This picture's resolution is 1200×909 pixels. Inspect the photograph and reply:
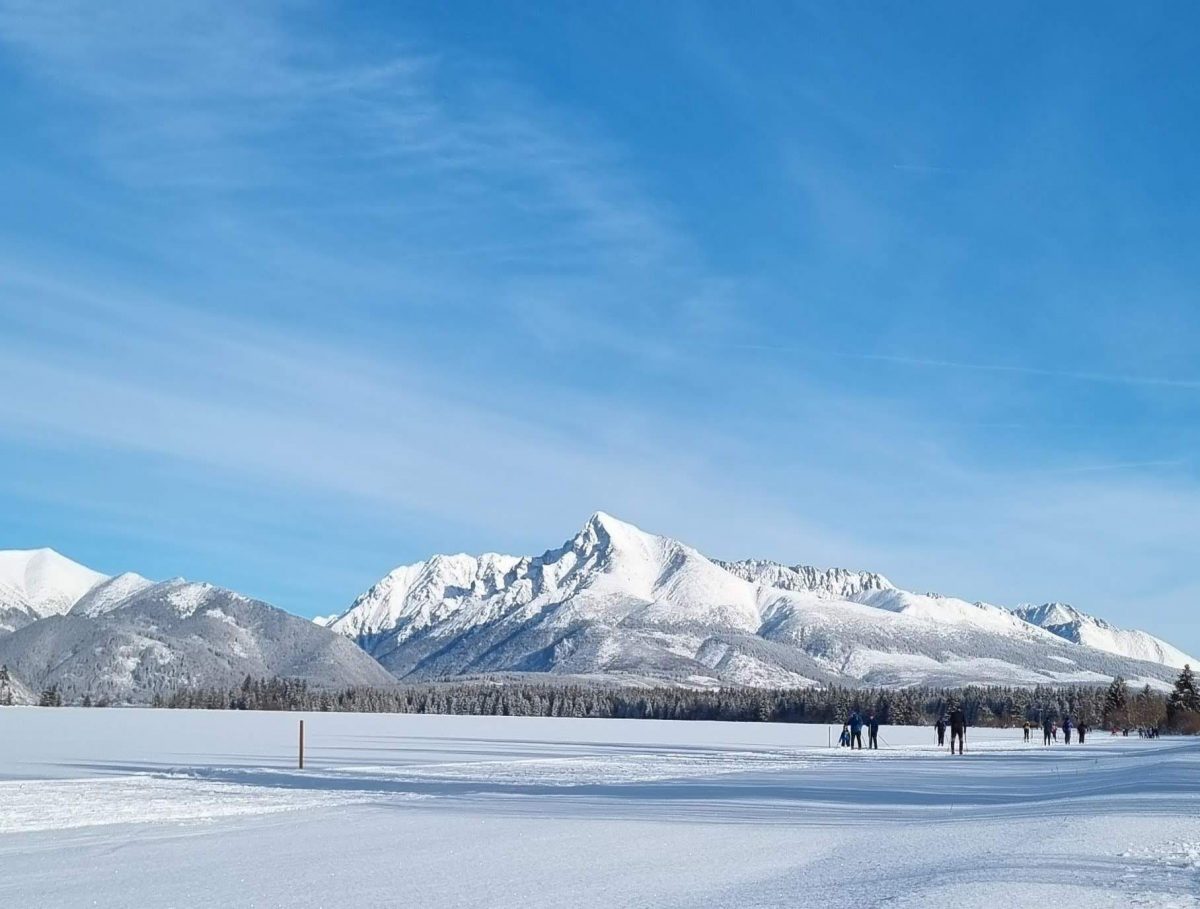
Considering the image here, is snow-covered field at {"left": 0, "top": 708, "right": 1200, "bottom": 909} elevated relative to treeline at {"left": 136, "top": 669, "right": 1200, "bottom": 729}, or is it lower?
elevated

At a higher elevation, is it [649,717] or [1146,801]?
[1146,801]

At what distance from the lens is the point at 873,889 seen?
8188mm

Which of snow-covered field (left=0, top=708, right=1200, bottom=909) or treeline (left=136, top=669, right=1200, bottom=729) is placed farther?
treeline (left=136, top=669, right=1200, bottom=729)

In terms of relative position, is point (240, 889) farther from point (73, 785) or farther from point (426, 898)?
point (73, 785)

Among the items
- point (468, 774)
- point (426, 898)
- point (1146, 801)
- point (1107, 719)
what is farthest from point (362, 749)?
point (1107, 719)

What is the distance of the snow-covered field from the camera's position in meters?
8.56

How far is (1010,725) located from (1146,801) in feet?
434

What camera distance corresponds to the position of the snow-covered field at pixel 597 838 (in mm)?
8562

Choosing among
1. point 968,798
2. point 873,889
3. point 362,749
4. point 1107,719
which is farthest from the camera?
point 1107,719

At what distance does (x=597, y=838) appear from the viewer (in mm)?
12398

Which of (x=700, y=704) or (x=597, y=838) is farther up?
(x=597, y=838)

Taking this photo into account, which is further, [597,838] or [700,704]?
[700,704]

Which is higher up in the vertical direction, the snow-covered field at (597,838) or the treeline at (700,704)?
the snow-covered field at (597,838)

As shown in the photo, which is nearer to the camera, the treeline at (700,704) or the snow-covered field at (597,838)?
the snow-covered field at (597,838)
